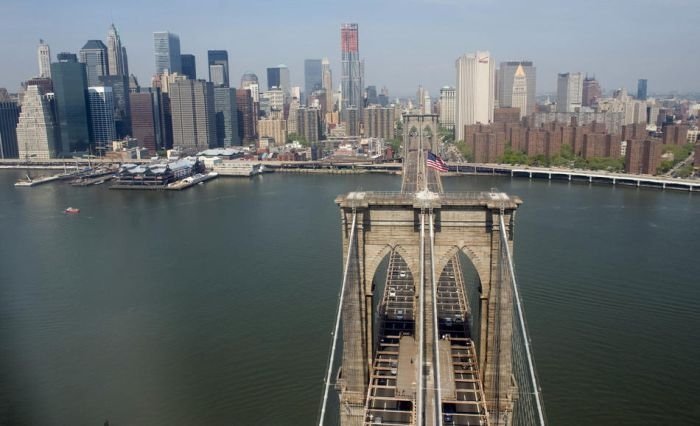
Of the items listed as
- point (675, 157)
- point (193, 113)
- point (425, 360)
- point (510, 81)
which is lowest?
point (425, 360)

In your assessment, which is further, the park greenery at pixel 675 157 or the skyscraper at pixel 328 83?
the skyscraper at pixel 328 83

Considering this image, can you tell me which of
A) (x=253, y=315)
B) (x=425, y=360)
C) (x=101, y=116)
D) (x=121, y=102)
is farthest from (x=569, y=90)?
(x=425, y=360)

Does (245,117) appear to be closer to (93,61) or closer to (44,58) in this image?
(93,61)

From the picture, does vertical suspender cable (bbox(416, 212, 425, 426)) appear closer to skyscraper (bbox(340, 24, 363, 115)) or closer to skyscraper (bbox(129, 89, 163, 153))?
skyscraper (bbox(129, 89, 163, 153))

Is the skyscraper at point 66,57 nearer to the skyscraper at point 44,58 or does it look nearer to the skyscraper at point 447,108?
the skyscraper at point 44,58

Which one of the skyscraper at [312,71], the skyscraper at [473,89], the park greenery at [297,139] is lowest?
the park greenery at [297,139]

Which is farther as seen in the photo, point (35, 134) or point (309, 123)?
point (309, 123)

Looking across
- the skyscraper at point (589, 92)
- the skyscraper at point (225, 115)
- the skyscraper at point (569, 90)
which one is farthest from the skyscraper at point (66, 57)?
the skyscraper at point (589, 92)
